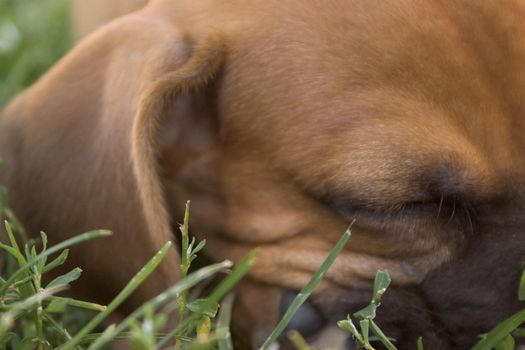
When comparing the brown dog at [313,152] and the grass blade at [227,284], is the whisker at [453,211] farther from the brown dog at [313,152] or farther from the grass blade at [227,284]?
the grass blade at [227,284]

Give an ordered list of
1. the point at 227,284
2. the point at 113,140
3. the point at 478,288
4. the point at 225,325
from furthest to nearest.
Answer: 1. the point at 113,140
2. the point at 478,288
3. the point at 225,325
4. the point at 227,284

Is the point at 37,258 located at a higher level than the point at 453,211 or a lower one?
higher

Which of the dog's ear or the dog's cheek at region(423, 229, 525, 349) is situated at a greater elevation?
the dog's ear

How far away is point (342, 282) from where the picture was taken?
2.86 meters

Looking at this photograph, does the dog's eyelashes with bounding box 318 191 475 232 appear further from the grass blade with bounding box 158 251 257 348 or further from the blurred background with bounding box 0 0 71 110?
the blurred background with bounding box 0 0 71 110

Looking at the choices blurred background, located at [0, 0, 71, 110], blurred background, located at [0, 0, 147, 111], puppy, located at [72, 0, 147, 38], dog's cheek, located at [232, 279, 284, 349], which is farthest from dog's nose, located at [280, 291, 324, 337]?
blurred background, located at [0, 0, 71, 110]

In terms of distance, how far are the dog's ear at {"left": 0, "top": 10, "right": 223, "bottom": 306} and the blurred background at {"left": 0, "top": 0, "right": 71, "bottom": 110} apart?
1970mm

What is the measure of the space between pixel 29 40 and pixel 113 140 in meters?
3.34

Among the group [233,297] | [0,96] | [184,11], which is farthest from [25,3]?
[233,297]

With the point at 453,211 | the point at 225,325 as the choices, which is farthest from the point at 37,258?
the point at 453,211

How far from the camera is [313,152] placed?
2.82 meters

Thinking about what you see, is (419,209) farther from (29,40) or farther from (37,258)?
(29,40)

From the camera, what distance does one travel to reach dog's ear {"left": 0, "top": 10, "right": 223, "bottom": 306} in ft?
9.25

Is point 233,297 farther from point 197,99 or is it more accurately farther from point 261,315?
point 197,99
